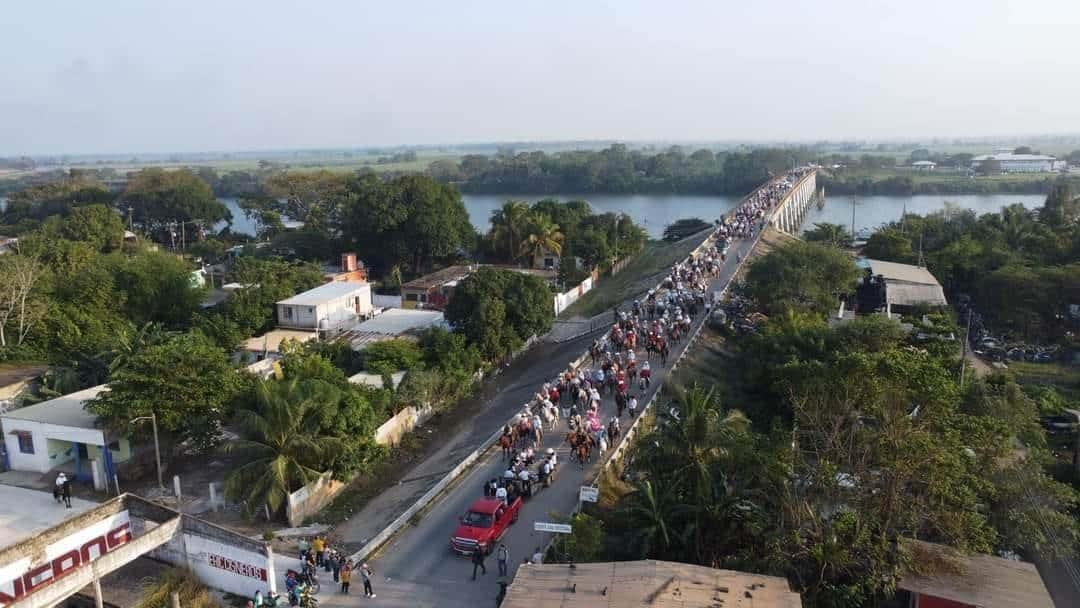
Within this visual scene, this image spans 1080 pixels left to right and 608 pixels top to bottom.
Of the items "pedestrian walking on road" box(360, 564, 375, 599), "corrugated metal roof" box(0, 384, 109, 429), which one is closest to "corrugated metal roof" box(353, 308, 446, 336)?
"corrugated metal roof" box(0, 384, 109, 429)

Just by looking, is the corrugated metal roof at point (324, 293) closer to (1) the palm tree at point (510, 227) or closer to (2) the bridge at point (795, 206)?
(1) the palm tree at point (510, 227)

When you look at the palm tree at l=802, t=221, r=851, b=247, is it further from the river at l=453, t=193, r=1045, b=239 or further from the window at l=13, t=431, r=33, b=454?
the window at l=13, t=431, r=33, b=454

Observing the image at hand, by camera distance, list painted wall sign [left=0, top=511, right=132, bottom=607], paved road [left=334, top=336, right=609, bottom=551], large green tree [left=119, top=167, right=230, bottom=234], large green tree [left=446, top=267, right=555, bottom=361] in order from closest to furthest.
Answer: painted wall sign [left=0, top=511, right=132, bottom=607] < paved road [left=334, top=336, right=609, bottom=551] < large green tree [left=446, top=267, right=555, bottom=361] < large green tree [left=119, top=167, right=230, bottom=234]

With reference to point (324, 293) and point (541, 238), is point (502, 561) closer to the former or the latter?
point (324, 293)

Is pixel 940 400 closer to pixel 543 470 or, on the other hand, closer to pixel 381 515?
pixel 543 470

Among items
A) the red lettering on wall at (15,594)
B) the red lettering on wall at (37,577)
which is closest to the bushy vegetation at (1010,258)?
the red lettering on wall at (37,577)

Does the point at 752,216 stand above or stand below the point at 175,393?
above

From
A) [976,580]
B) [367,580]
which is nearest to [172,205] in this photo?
[367,580]
